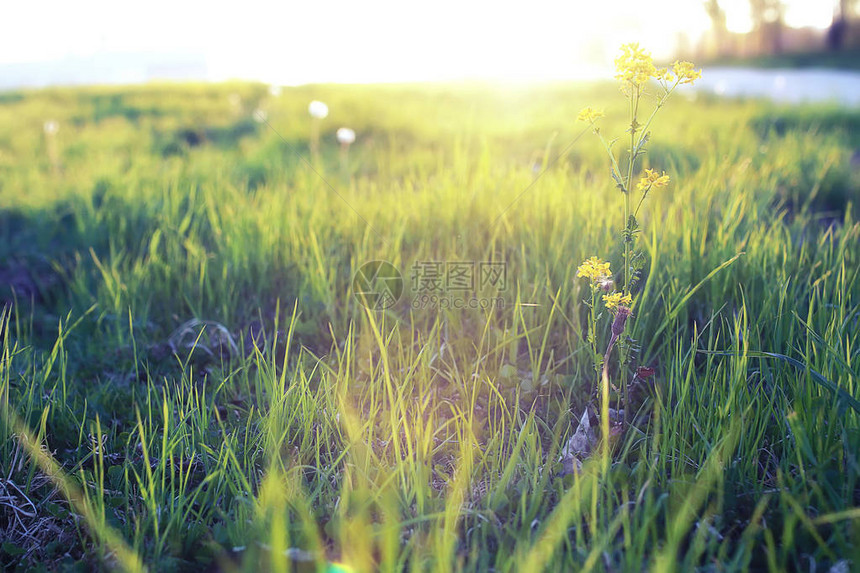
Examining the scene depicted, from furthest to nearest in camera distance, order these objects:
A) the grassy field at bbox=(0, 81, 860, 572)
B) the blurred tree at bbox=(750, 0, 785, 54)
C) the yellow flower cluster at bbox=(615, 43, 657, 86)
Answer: the blurred tree at bbox=(750, 0, 785, 54)
the yellow flower cluster at bbox=(615, 43, 657, 86)
the grassy field at bbox=(0, 81, 860, 572)

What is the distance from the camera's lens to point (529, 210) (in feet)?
8.02

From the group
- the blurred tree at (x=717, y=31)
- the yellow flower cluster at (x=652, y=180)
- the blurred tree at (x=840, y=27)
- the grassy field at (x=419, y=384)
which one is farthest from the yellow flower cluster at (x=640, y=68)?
the blurred tree at (x=717, y=31)

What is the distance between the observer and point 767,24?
21703mm

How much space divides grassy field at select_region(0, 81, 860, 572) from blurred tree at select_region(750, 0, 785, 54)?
22.0 meters

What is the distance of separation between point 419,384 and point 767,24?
2553 centimetres

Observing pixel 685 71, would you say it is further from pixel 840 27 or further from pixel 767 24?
pixel 767 24

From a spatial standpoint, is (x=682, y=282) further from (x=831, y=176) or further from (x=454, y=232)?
(x=831, y=176)

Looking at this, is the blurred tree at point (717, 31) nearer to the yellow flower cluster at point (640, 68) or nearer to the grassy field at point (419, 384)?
the grassy field at point (419, 384)

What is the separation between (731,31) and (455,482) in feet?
89.4

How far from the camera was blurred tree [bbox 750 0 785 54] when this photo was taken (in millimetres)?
20953

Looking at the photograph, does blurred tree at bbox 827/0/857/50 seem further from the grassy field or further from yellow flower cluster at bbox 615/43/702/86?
yellow flower cluster at bbox 615/43/702/86

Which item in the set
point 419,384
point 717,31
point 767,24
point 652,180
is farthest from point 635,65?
point 717,31

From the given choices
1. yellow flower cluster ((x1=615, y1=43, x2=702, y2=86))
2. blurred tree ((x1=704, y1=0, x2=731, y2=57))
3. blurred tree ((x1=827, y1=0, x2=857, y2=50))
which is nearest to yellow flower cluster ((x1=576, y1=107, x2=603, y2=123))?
yellow flower cluster ((x1=615, y1=43, x2=702, y2=86))

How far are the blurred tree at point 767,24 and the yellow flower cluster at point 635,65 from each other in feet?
79.2
